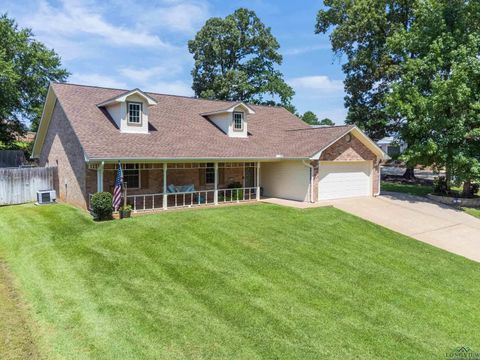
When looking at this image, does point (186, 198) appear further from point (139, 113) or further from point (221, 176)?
point (139, 113)

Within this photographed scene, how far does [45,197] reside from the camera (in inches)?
715

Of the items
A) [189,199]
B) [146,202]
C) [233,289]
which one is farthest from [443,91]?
[233,289]

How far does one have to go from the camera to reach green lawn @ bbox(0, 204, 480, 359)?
700 cm

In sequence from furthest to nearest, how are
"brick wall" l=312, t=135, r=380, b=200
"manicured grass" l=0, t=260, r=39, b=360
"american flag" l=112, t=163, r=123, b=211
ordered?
"brick wall" l=312, t=135, r=380, b=200 < "american flag" l=112, t=163, r=123, b=211 < "manicured grass" l=0, t=260, r=39, b=360

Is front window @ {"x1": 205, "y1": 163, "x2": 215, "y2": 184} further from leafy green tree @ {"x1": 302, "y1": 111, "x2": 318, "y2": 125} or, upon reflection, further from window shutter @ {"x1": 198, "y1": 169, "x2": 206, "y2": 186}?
leafy green tree @ {"x1": 302, "y1": 111, "x2": 318, "y2": 125}

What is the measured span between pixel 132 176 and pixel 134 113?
314 cm

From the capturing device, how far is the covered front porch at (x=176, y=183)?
650 inches

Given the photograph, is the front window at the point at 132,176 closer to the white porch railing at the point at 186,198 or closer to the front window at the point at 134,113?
the white porch railing at the point at 186,198

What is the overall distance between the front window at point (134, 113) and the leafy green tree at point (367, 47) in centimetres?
2211

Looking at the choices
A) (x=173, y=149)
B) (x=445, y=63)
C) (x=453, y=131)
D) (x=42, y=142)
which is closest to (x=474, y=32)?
(x=445, y=63)

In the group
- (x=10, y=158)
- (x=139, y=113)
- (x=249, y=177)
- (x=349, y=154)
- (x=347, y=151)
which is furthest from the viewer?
(x=10, y=158)

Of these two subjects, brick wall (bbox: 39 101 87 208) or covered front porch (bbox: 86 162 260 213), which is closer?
covered front porch (bbox: 86 162 260 213)

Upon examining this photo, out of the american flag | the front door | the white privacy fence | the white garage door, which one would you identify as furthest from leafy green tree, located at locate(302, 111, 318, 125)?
the american flag

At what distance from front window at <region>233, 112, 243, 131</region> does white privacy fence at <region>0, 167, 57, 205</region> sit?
34.0 feet
